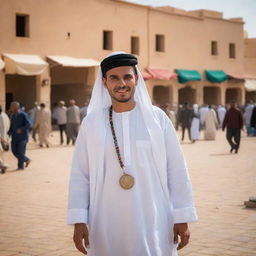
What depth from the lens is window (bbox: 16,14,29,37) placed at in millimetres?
25022

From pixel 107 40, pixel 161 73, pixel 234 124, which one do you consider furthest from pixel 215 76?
pixel 234 124

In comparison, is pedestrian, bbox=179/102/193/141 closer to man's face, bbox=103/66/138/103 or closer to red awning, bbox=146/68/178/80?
red awning, bbox=146/68/178/80

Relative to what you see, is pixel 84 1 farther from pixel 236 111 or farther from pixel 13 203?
pixel 13 203

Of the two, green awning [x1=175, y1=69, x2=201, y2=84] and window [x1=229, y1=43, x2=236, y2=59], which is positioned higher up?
window [x1=229, y1=43, x2=236, y2=59]

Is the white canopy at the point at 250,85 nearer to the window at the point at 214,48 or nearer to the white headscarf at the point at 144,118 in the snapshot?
the window at the point at 214,48

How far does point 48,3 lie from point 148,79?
27.1ft

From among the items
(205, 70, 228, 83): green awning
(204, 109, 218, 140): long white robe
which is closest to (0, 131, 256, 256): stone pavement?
(204, 109, 218, 140): long white robe

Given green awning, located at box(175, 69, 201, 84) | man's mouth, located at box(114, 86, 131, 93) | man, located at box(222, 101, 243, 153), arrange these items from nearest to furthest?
man's mouth, located at box(114, 86, 131, 93)
man, located at box(222, 101, 243, 153)
green awning, located at box(175, 69, 201, 84)

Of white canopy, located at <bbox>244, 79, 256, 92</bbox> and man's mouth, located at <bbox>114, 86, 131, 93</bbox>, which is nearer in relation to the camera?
man's mouth, located at <bbox>114, 86, 131, 93</bbox>

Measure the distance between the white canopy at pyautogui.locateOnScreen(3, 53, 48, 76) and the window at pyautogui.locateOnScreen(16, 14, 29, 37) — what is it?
1314 mm

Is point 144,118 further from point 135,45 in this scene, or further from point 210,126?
point 135,45

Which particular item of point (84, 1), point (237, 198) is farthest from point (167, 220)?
point (84, 1)

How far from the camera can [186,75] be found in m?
33.7

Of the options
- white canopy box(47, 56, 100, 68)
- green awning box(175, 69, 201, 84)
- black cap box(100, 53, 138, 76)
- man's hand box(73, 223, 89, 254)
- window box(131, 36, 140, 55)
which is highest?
window box(131, 36, 140, 55)
